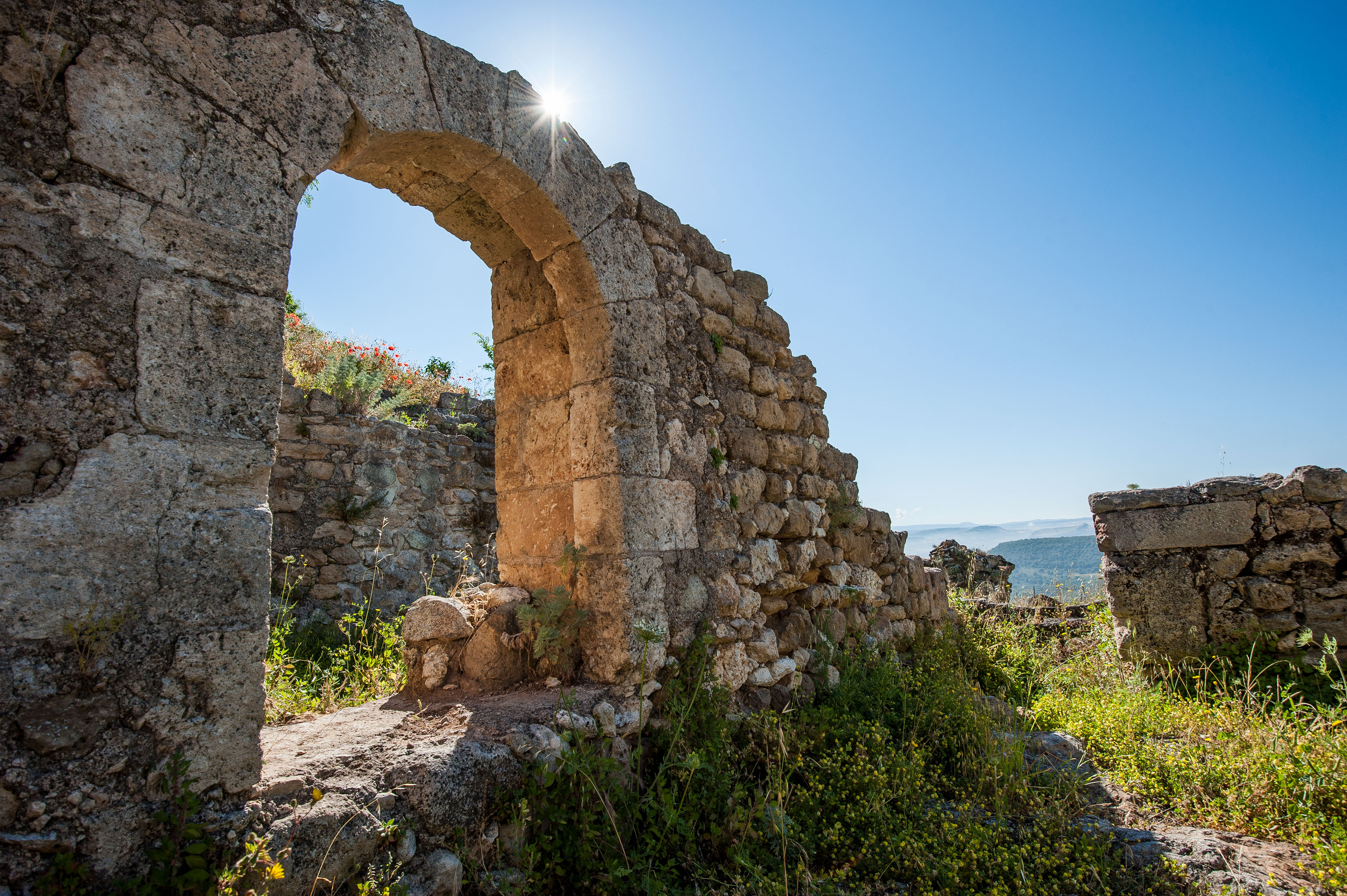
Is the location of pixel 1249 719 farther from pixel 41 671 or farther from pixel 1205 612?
pixel 41 671

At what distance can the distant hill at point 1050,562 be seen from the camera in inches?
247

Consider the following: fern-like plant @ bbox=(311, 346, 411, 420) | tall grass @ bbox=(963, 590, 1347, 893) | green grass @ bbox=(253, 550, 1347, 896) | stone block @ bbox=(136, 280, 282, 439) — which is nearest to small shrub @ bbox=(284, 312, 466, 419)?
fern-like plant @ bbox=(311, 346, 411, 420)

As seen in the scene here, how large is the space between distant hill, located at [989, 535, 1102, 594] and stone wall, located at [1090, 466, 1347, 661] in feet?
1.11

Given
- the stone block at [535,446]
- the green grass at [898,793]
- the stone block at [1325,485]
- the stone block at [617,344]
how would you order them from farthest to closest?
the stone block at [1325,485] < the stone block at [535,446] < the stone block at [617,344] < the green grass at [898,793]

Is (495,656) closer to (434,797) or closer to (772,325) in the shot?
(434,797)

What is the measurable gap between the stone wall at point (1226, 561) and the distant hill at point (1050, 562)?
34 cm

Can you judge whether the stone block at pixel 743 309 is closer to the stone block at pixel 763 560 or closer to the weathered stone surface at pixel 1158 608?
the stone block at pixel 763 560

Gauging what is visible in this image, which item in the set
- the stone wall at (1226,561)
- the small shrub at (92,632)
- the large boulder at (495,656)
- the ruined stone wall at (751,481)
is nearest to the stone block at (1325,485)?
the stone wall at (1226,561)

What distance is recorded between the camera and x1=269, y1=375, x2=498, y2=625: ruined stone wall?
17.2 ft

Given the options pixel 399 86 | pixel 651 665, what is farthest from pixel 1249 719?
pixel 399 86

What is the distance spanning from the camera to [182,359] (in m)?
1.63

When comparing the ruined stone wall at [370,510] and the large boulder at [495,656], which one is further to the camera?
the ruined stone wall at [370,510]

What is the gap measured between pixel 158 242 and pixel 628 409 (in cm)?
167

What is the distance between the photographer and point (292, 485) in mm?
5289
